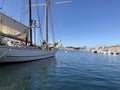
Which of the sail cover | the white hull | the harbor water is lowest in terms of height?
the harbor water

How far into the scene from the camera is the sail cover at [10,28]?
24688 mm

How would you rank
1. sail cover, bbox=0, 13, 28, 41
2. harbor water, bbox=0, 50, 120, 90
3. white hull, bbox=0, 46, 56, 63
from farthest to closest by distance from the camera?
sail cover, bbox=0, 13, 28, 41, white hull, bbox=0, 46, 56, 63, harbor water, bbox=0, 50, 120, 90

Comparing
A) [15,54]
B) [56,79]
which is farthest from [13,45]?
[56,79]

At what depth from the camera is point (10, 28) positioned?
85.4 feet

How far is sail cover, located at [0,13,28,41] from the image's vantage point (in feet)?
81.0

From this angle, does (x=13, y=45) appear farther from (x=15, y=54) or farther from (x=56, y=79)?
(x=56, y=79)

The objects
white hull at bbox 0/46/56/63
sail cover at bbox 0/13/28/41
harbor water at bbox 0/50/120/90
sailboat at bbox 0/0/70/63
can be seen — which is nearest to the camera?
harbor water at bbox 0/50/120/90

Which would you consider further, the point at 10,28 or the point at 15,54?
the point at 10,28

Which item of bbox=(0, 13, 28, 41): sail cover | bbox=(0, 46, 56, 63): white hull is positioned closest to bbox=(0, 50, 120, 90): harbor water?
bbox=(0, 46, 56, 63): white hull

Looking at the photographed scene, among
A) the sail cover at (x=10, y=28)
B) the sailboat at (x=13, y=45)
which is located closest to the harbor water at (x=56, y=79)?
the sailboat at (x=13, y=45)

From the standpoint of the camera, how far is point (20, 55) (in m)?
26.4

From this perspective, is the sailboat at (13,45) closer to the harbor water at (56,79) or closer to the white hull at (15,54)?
the white hull at (15,54)

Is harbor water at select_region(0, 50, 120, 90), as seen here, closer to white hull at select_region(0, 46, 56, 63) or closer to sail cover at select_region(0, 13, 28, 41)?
white hull at select_region(0, 46, 56, 63)

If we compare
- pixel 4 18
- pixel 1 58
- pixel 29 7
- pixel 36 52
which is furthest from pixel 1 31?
pixel 29 7
